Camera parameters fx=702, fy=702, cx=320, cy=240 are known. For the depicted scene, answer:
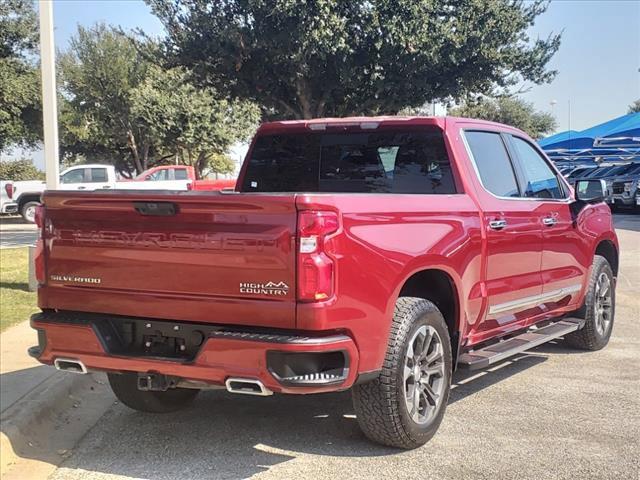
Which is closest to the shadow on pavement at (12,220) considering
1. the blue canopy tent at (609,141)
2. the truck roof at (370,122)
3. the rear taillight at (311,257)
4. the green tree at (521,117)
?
the blue canopy tent at (609,141)

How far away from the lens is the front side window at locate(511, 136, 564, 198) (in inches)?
230

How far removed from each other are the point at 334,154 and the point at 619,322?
192 inches

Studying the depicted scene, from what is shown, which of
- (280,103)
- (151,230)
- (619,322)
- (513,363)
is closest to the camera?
(151,230)

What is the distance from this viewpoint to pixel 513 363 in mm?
6500

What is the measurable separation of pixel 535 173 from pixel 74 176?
69.1 feet

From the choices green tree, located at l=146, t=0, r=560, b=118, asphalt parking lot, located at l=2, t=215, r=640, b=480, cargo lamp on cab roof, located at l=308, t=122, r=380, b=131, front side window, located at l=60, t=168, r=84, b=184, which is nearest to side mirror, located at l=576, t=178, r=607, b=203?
asphalt parking lot, located at l=2, t=215, r=640, b=480

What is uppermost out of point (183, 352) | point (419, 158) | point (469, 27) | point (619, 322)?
point (469, 27)

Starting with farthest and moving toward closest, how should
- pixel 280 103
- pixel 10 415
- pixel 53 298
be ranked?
1. pixel 280 103
2. pixel 10 415
3. pixel 53 298

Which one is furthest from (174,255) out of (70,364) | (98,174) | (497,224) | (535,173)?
(98,174)

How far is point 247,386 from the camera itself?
371 centimetres

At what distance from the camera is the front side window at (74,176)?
24.2 m

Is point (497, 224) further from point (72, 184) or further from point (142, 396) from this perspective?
point (72, 184)

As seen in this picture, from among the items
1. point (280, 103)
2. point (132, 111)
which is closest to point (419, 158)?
point (280, 103)

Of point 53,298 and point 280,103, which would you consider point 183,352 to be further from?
point 280,103
